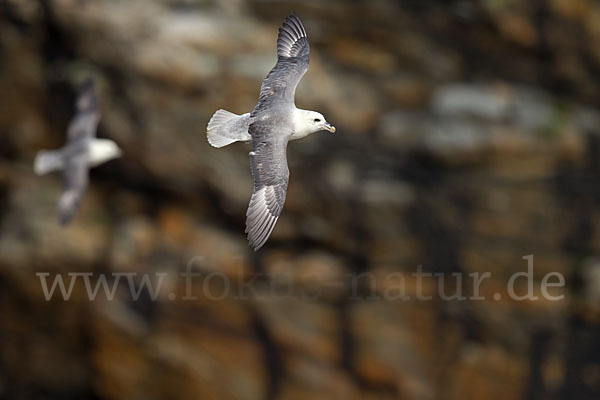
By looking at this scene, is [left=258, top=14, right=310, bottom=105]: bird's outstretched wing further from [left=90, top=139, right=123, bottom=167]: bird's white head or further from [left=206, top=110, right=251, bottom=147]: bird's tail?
[left=90, top=139, right=123, bottom=167]: bird's white head

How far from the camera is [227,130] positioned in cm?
735

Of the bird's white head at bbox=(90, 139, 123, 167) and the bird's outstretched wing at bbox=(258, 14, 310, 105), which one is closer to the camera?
the bird's outstretched wing at bbox=(258, 14, 310, 105)

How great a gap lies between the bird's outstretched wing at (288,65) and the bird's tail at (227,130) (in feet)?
0.86

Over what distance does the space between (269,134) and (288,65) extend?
0.80 meters

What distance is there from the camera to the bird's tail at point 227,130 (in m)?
7.28

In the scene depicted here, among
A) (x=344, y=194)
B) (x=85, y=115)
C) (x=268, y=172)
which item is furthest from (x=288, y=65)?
(x=344, y=194)

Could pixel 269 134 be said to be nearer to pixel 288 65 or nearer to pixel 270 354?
pixel 288 65

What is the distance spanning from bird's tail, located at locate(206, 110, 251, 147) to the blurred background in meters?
4.64

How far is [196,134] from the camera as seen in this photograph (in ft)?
40.1

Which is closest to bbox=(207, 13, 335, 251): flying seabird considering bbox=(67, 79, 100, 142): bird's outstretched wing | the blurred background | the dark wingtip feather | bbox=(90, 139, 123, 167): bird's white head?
the dark wingtip feather

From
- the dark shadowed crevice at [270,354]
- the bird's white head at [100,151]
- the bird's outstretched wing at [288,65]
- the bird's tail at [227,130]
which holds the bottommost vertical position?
the dark shadowed crevice at [270,354]

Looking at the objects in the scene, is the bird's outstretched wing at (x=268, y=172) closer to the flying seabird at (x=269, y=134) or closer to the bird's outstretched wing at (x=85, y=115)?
the flying seabird at (x=269, y=134)

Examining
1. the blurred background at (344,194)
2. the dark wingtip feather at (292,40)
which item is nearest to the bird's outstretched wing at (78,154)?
the blurred background at (344,194)

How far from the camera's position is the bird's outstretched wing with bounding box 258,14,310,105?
7523 mm
